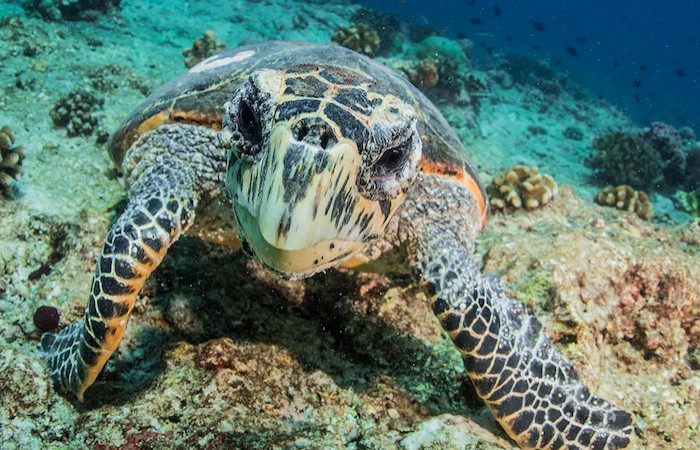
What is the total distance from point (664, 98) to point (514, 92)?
1780 inches

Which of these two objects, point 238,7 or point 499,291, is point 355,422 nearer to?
point 499,291

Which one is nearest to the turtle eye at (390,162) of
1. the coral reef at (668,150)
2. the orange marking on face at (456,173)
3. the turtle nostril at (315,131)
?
the turtle nostril at (315,131)

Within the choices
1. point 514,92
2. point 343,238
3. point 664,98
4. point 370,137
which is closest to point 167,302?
point 343,238

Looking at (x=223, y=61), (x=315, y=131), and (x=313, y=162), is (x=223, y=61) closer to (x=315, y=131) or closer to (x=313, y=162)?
(x=315, y=131)

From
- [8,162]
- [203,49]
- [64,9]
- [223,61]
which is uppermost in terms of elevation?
[223,61]

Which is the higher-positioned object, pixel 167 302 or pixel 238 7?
pixel 238 7

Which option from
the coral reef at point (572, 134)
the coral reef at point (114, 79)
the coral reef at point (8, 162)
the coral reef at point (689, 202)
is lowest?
the coral reef at point (8, 162)

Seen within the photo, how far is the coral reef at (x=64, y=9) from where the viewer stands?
8914 mm

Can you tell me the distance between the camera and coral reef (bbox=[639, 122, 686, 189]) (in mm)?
10289

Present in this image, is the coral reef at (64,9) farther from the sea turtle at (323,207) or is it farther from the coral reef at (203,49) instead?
the sea turtle at (323,207)

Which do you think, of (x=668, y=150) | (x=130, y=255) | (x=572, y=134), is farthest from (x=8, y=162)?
(x=668, y=150)

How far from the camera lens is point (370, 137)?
1.63 m

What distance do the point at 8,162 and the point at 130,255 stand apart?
2.28 m

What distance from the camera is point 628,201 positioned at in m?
6.68
